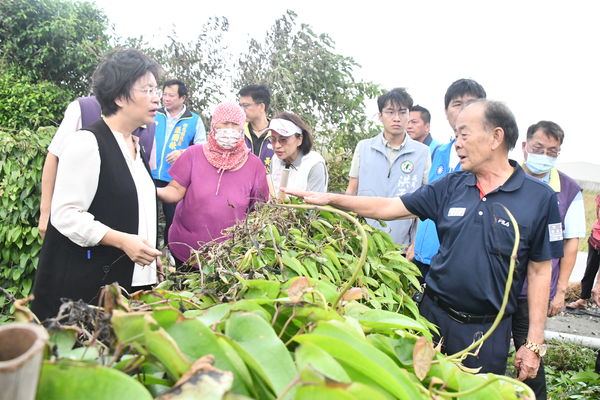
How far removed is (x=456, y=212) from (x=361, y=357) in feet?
5.54

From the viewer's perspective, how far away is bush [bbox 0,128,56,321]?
11.2 feet

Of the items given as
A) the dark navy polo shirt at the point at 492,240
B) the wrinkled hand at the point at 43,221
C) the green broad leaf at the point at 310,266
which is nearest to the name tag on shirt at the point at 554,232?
the dark navy polo shirt at the point at 492,240

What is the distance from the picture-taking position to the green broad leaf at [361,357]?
744mm

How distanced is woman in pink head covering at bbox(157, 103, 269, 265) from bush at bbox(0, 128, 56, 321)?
3.85ft

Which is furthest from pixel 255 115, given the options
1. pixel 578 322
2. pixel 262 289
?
pixel 578 322

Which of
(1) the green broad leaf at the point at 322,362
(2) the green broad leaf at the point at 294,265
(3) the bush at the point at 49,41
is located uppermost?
(3) the bush at the point at 49,41

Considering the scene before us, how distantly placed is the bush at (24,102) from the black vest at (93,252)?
654 centimetres

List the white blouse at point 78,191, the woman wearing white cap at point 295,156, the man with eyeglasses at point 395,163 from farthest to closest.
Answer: the man with eyeglasses at point 395,163 → the woman wearing white cap at point 295,156 → the white blouse at point 78,191

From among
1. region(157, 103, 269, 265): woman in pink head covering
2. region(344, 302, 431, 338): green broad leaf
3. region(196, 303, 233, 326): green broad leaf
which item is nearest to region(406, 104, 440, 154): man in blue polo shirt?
region(157, 103, 269, 265): woman in pink head covering

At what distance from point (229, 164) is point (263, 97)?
1816mm

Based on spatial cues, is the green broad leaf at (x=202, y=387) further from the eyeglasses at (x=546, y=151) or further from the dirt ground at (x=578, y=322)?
the dirt ground at (x=578, y=322)

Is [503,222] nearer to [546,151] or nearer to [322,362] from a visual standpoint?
[546,151]

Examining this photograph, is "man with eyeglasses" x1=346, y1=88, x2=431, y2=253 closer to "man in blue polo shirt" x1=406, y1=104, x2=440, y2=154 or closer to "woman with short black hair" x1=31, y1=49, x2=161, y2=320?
"man in blue polo shirt" x1=406, y1=104, x2=440, y2=154

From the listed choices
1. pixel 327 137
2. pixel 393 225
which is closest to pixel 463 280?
pixel 393 225
